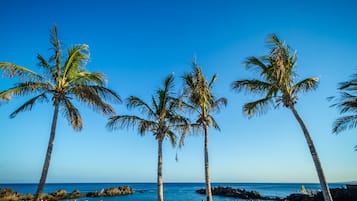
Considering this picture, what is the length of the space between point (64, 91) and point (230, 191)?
5424 centimetres

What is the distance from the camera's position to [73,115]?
10.1 meters

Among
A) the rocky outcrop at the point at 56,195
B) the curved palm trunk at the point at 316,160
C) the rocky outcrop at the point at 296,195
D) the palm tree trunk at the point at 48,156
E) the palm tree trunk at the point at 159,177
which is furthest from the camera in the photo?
the rocky outcrop at the point at 56,195

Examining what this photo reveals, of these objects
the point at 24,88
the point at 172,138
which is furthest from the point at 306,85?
the point at 24,88

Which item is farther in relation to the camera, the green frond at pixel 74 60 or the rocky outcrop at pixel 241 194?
the rocky outcrop at pixel 241 194

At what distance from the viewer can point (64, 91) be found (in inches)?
363

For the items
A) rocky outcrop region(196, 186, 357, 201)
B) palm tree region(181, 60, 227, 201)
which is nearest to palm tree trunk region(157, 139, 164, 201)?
palm tree region(181, 60, 227, 201)

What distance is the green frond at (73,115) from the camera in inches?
375

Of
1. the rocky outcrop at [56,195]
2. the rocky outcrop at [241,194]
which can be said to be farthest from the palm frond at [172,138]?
the rocky outcrop at [241,194]

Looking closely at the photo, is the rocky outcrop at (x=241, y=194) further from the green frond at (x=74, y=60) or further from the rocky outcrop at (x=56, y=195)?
the green frond at (x=74, y=60)

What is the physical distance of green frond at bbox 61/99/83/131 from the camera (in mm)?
9520

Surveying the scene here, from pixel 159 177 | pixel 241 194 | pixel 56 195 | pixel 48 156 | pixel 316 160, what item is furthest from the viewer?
pixel 241 194

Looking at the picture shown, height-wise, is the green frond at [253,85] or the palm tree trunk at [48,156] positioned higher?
the green frond at [253,85]

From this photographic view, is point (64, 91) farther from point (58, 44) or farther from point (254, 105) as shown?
point (254, 105)

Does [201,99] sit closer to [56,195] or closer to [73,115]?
[73,115]
